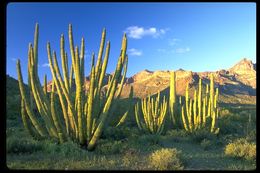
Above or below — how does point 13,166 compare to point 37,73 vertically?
below

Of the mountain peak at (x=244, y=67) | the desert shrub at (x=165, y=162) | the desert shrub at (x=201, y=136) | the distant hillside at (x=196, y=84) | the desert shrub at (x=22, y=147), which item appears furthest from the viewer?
the mountain peak at (x=244, y=67)

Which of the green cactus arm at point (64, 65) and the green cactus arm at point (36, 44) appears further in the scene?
the green cactus arm at point (64, 65)

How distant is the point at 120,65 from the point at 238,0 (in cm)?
506

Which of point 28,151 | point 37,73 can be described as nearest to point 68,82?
point 37,73

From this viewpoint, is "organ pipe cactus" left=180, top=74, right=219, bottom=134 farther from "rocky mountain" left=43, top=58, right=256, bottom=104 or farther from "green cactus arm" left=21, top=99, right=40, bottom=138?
"rocky mountain" left=43, top=58, right=256, bottom=104

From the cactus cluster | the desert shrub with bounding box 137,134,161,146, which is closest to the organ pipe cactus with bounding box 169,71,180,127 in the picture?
the cactus cluster

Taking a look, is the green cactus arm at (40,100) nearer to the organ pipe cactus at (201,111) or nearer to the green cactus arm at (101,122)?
the green cactus arm at (101,122)

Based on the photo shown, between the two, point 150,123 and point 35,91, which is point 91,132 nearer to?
point 35,91

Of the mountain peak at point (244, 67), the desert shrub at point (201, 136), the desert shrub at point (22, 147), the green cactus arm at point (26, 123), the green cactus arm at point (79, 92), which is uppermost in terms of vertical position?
the mountain peak at point (244, 67)

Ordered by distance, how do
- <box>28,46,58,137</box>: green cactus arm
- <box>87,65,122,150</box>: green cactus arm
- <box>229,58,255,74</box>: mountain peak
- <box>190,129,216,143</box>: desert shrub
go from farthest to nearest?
1. <box>229,58,255,74</box>: mountain peak
2. <box>190,129,216,143</box>: desert shrub
3. <box>28,46,58,137</box>: green cactus arm
4. <box>87,65,122,150</box>: green cactus arm

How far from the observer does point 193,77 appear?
94688mm

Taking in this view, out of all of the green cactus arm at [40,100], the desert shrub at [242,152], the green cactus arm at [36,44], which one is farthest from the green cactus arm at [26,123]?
the desert shrub at [242,152]

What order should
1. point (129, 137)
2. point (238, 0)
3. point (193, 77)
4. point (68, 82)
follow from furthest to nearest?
point (193, 77), point (129, 137), point (68, 82), point (238, 0)
